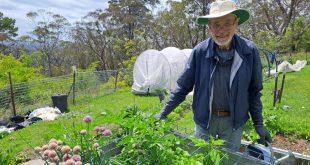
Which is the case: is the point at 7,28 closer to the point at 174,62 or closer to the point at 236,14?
the point at 174,62

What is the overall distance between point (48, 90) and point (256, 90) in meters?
9.87

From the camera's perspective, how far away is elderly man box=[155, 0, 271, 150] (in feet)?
7.39

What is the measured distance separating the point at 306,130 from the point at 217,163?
199 inches

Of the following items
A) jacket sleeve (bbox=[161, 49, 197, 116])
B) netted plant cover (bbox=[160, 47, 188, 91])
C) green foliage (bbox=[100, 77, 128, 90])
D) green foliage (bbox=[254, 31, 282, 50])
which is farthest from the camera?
green foliage (bbox=[254, 31, 282, 50])

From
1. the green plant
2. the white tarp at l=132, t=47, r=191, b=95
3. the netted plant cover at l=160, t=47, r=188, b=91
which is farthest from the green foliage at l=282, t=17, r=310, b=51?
the green plant

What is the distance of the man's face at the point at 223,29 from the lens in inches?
87.7

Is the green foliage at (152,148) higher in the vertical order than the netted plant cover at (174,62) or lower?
higher

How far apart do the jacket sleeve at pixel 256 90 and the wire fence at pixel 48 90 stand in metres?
8.14

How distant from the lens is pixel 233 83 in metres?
2.31

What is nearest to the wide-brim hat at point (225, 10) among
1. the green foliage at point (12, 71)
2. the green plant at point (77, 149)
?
the green plant at point (77, 149)

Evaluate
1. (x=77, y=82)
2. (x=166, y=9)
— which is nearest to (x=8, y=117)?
(x=77, y=82)

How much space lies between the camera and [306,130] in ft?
18.4

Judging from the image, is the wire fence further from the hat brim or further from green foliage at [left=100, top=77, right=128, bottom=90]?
the hat brim

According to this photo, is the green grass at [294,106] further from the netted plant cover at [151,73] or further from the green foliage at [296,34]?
the green foliage at [296,34]
